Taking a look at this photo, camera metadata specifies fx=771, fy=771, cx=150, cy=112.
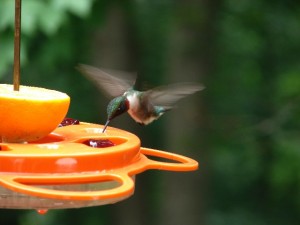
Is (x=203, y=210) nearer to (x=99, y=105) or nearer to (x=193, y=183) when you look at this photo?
(x=193, y=183)

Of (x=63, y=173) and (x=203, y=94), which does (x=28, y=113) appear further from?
(x=203, y=94)

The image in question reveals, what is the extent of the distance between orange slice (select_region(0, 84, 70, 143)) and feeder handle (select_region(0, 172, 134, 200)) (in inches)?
7.9

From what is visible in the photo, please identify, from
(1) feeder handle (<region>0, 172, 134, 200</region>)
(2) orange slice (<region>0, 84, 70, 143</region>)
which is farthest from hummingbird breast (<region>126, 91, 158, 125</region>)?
(1) feeder handle (<region>0, 172, 134, 200</region>)

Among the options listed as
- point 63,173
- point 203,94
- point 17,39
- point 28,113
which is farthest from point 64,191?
point 203,94

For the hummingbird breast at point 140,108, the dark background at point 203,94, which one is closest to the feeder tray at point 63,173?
the hummingbird breast at point 140,108

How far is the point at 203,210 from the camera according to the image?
4.45 metres

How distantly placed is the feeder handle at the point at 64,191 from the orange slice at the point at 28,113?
7.9 inches

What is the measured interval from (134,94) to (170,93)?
0.16 m

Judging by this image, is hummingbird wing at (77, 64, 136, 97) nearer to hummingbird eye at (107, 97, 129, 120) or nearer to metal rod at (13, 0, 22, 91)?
hummingbird eye at (107, 97, 129, 120)

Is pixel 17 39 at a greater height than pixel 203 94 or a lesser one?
greater

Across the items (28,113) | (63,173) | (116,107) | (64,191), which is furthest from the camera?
(116,107)

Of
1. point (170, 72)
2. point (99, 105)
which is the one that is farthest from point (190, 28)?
point (99, 105)

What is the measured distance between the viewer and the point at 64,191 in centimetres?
148

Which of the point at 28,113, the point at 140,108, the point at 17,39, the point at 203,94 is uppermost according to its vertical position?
the point at 17,39
